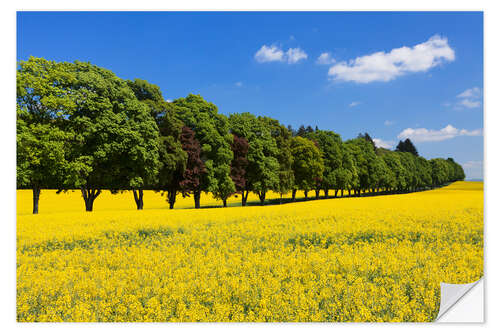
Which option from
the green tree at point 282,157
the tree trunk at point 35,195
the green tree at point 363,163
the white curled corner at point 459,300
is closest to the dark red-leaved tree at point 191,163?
the tree trunk at point 35,195

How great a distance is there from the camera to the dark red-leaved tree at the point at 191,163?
21.7 meters

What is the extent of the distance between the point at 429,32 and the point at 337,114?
3203 mm

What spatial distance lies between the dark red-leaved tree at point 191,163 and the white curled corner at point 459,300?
60.7 feet

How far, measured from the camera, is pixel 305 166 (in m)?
34.4

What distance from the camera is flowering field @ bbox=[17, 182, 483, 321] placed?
449cm

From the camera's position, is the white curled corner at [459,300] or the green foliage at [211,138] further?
the green foliage at [211,138]

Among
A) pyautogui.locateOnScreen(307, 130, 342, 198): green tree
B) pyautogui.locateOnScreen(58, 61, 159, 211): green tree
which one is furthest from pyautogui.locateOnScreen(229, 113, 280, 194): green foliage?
pyautogui.locateOnScreen(58, 61, 159, 211): green tree

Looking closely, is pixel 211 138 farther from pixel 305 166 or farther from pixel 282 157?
pixel 305 166

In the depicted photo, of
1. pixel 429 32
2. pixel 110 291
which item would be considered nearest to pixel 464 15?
pixel 429 32

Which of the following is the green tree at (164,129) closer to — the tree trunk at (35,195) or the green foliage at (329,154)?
the tree trunk at (35,195)

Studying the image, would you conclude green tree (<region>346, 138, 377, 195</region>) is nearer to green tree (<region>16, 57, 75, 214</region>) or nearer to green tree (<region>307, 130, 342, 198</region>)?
green tree (<region>307, 130, 342, 198</region>)

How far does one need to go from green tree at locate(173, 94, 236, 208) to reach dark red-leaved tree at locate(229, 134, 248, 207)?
1826 millimetres

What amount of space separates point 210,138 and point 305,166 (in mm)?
15454
